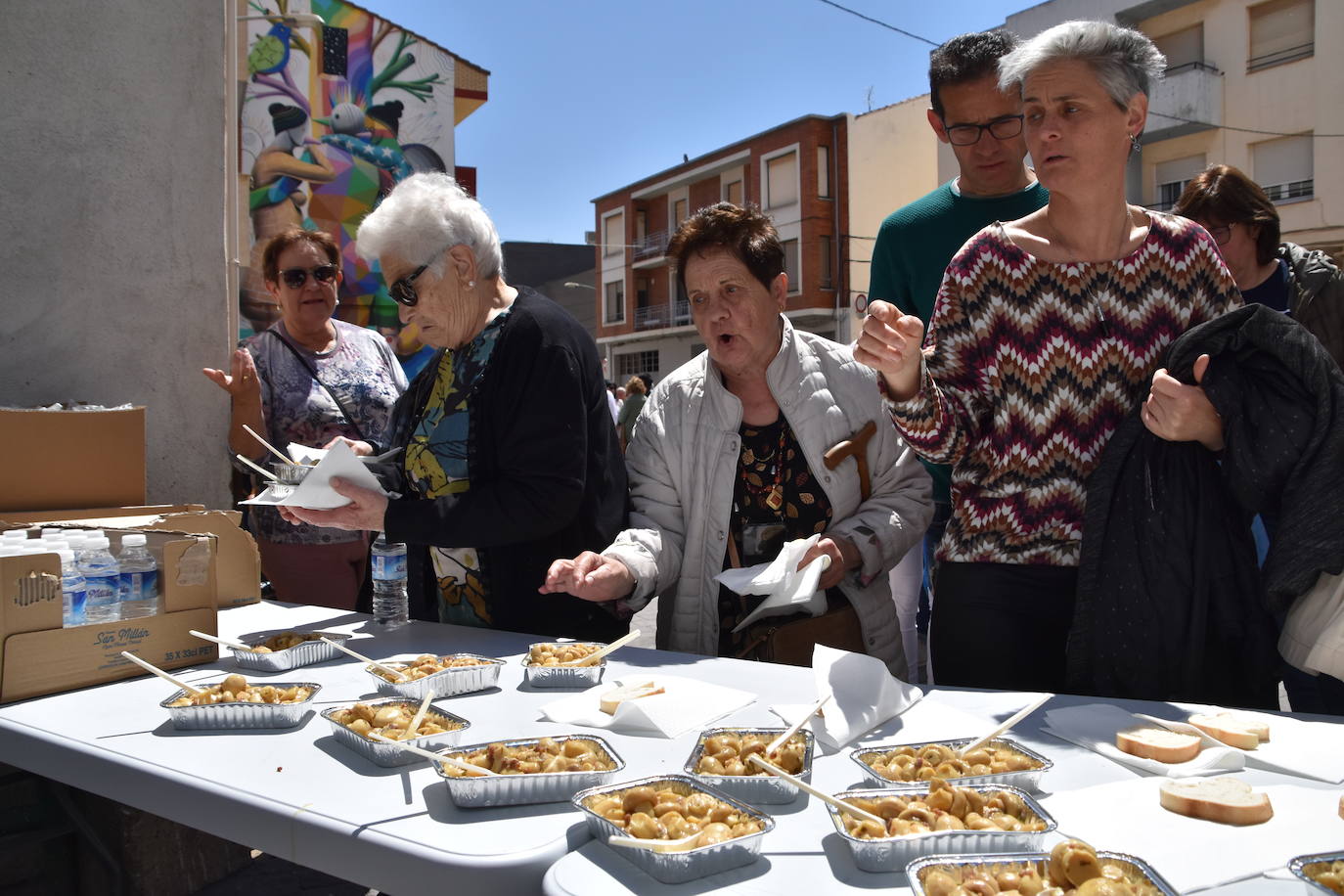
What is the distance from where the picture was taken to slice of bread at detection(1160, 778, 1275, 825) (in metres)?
1.15

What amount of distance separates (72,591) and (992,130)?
256cm

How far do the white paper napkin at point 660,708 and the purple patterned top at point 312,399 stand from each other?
6.13ft

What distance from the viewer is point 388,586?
2551 millimetres

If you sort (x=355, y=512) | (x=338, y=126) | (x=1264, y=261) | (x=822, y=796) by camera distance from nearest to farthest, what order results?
(x=822, y=796), (x=355, y=512), (x=1264, y=261), (x=338, y=126)

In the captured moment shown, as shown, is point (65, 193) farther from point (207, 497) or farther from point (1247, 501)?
point (1247, 501)

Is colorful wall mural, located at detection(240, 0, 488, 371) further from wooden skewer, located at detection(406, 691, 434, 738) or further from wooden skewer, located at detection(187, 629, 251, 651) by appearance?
wooden skewer, located at detection(406, 691, 434, 738)

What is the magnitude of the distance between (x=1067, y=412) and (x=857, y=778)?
35.6 inches

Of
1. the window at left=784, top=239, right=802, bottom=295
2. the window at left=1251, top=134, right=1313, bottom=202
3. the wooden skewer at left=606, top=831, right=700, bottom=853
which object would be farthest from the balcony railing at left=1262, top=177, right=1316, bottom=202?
the wooden skewer at left=606, top=831, right=700, bottom=853

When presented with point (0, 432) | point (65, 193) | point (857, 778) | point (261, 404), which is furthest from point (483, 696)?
point (65, 193)

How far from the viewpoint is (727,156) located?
30.1 meters

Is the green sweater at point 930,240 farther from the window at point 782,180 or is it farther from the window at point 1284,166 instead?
the window at point 782,180

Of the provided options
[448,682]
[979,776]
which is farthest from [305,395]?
[979,776]

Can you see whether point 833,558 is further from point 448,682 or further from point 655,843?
point 655,843

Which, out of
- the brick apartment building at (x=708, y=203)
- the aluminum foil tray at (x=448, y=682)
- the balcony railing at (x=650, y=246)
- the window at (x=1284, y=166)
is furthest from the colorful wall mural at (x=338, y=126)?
the balcony railing at (x=650, y=246)
